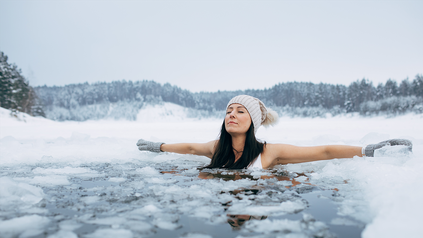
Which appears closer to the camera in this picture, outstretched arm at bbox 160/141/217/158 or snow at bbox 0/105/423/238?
snow at bbox 0/105/423/238

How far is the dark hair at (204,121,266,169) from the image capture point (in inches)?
122

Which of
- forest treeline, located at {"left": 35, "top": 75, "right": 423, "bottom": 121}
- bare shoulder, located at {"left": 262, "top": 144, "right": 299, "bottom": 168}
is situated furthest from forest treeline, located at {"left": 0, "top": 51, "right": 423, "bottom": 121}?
bare shoulder, located at {"left": 262, "top": 144, "right": 299, "bottom": 168}

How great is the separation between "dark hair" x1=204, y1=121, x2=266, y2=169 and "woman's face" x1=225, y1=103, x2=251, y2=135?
0.50 feet

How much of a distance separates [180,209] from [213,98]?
2486 inches

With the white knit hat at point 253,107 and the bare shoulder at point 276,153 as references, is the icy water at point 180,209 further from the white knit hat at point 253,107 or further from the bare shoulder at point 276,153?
the white knit hat at point 253,107

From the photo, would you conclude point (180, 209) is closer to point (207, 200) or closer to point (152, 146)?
point (207, 200)

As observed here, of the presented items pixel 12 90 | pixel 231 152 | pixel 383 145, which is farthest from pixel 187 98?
pixel 383 145

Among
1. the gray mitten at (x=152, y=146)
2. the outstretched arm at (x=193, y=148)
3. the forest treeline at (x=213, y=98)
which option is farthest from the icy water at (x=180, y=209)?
the forest treeline at (x=213, y=98)

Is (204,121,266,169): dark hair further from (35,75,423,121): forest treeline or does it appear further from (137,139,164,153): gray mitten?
(35,75,423,121): forest treeline

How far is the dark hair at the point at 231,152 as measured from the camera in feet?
10.2

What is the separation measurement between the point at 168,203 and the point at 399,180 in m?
1.84

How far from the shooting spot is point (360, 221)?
1.42 metres

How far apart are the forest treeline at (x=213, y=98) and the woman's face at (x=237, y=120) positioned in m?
26.7

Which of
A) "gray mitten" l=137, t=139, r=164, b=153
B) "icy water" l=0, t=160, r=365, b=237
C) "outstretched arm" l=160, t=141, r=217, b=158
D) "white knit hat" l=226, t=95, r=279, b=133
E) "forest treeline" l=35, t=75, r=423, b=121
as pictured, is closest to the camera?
"icy water" l=0, t=160, r=365, b=237
